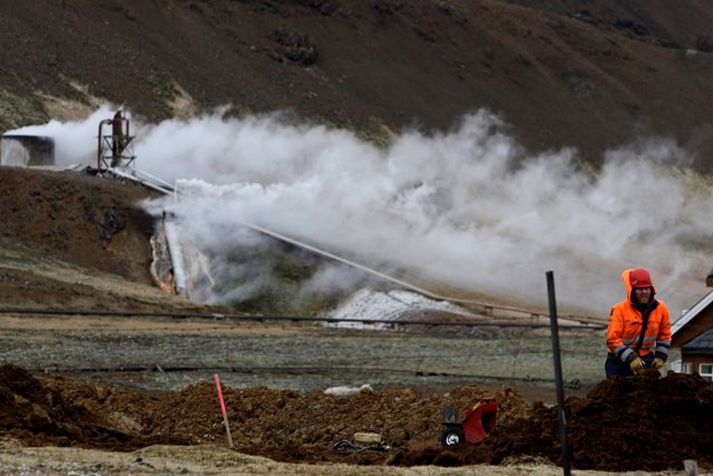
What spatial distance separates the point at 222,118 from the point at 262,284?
1810 inches

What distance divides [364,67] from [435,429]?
334ft

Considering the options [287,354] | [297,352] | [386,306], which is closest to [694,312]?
[287,354]

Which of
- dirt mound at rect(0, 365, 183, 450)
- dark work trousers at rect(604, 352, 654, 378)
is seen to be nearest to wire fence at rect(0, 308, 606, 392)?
dirt mound at rect(0, 365, 183, 450)

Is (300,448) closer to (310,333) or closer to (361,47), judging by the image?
(310,333)

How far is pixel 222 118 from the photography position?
9825 centimetres

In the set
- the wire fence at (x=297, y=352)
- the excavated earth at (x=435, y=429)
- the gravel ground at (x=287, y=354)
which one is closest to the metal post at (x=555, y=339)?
the excavated earth at (x=435, y=429)

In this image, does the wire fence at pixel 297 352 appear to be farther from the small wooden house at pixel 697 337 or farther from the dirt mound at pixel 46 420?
the dirt mound at pixel 46 420

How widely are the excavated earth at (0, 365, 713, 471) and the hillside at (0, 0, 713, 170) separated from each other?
215 ft

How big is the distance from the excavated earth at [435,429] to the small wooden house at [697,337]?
3.91m

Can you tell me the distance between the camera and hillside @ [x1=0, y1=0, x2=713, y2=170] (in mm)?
96375

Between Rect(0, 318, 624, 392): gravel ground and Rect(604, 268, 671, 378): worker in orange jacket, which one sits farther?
Rect(0, 318, 624, 392): gravel ground

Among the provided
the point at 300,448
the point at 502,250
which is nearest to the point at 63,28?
the point at 502,250

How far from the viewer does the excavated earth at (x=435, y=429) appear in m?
13.7

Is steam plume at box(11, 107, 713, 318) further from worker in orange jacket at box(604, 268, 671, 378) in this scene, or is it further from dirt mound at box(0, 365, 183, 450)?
worker in orange jacket at box(604, 268, 671, 378)
